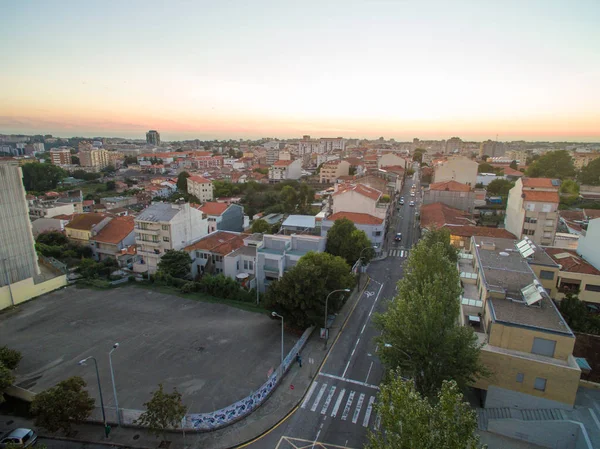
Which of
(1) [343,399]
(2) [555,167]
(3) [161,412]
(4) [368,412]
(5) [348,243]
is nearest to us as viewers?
(3) [161,412]

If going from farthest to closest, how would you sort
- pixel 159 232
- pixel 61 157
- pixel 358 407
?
pixel 61 157 < pixel 159 232 < pixel 358 407

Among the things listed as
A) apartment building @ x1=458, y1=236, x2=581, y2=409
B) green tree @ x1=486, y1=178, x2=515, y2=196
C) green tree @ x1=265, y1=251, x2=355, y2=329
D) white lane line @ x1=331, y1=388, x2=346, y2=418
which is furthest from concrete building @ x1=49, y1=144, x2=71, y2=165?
apartment building @ x1=458, y1=236, x2=581, y2=409

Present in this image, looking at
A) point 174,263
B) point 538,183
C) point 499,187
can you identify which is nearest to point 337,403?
point 174,263

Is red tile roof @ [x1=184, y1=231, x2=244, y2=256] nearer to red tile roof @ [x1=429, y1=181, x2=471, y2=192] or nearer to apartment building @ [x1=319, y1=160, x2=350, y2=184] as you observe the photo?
red tile roof @ [x1=429, y1=181, x2=471, y2=192]

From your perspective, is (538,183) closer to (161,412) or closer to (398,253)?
(398,253)

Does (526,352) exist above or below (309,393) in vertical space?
above

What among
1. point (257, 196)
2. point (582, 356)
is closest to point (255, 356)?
point (582, 356)
